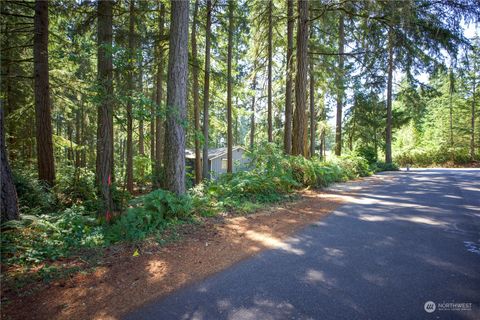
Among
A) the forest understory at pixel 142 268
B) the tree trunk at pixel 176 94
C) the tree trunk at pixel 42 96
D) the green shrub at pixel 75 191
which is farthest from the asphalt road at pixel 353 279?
the tree trunk at pixel 42 96

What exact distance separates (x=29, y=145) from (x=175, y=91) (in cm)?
1062

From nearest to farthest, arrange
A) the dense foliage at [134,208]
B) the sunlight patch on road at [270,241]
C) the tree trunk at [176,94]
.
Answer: the sunlight patch on road at [270,241], the dense foliage at [134,208], the tree trunk at [176,94]

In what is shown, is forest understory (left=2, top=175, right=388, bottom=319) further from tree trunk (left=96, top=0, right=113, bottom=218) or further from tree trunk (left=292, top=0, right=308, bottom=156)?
tree trunk (left=292, top=0, right=308, bottom=156)

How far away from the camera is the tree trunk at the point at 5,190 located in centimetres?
437

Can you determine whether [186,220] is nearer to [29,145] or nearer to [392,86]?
[29,145]

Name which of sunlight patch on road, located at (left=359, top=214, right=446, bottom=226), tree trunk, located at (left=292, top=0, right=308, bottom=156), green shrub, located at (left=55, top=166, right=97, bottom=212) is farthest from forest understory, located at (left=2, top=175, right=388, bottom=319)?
tree trunk, located at (left=292, top=0, right=308, bottom=156)

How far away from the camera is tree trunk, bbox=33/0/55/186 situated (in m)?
7.64

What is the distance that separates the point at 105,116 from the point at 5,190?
277cm

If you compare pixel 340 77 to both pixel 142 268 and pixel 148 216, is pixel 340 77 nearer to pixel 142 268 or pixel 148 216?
pixel 148 216

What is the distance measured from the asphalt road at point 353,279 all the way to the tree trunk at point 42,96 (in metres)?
7.47

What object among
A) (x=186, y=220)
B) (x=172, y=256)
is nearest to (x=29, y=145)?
(x=186, y=220)

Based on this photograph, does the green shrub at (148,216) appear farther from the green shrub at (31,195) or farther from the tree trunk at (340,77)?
the tree trunk at (340,77)

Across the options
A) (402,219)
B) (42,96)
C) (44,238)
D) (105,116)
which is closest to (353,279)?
(402,219)

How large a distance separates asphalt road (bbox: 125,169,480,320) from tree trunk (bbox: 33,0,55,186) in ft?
24.5
